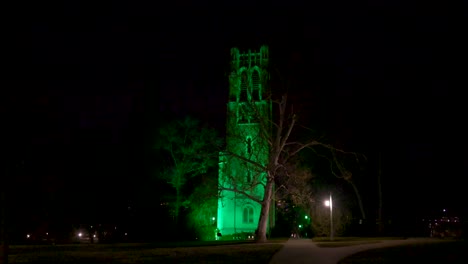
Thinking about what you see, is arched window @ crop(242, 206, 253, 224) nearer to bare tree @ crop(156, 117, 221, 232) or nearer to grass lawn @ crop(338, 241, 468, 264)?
bare tree @ crop(156, 117, 221, 232)

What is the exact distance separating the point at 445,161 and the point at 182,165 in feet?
82.1

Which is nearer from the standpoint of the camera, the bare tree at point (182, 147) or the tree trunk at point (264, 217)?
the tree trunk at point (264, 217)

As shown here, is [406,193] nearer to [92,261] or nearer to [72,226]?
[72,226]

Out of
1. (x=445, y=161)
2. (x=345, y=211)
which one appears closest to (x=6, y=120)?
(x=345, y=211)

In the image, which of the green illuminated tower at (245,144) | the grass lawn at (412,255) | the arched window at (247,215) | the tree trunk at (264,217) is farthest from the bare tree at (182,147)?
the grass lawn at (412,255)

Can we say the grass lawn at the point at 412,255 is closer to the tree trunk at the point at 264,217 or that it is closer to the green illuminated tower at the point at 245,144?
the tree trunk at the point at 264,217

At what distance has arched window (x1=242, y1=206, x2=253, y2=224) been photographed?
60031 millimetres

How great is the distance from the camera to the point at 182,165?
154 feet

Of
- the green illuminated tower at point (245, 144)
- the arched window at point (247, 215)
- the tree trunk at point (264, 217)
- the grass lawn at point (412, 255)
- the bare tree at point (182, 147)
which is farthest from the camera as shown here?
the arched window at point (247, 215)

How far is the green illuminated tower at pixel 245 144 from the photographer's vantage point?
35.4 metres

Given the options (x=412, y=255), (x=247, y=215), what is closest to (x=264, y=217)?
(x=412, y=255)

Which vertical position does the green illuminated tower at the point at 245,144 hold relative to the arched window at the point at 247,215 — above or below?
above

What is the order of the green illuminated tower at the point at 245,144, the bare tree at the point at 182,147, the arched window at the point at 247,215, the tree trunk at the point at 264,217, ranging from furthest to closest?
the arched window at the point at 247,215 < the bare tree at the point at 182,147 < the green illuminated tower at the point at 245,144 < the tree trunk at the point at 264,217

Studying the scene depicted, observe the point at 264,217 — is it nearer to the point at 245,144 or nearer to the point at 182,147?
the point at 245,144
